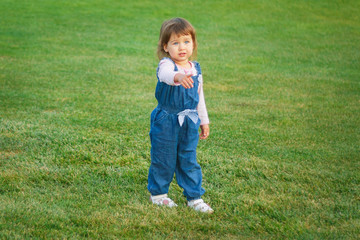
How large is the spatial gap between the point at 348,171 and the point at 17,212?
3123 millimetres

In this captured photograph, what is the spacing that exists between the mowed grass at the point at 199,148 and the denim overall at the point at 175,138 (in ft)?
0.82

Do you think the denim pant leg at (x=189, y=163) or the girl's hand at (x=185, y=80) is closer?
the girl's hand at (x=185, y=80)

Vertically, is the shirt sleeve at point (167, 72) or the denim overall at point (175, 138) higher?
the shirt sleeve at point (167, 72)

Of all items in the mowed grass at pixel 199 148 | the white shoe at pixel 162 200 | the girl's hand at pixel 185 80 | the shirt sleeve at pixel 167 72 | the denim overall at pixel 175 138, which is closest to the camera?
the girl's hand at pixel 185 80

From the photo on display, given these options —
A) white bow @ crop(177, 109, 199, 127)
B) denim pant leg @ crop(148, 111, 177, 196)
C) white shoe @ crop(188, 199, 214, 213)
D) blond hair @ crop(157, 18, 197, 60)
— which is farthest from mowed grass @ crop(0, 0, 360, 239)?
blond hair @ crop(157, 18, 197, 60)

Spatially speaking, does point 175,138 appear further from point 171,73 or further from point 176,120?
point 171,73

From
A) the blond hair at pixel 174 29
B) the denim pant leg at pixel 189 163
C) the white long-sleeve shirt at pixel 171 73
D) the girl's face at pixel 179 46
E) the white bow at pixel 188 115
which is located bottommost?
the denim pant leg at pixel 189 163

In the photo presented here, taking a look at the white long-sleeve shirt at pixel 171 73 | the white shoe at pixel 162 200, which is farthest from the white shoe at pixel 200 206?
the white long-sleeve shirt at pixel 171 73

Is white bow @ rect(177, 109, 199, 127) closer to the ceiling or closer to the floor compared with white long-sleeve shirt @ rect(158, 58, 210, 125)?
closer to the floor

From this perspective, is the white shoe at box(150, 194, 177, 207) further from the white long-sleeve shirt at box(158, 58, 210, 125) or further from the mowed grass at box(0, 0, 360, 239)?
the white long-sleeve shirt at box(158, 58, 210, 125)

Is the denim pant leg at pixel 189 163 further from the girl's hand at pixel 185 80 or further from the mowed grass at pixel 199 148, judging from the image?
the girl's hand at pixel 185 80

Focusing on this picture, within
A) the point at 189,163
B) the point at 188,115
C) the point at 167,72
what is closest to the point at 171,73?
the point at 167,72

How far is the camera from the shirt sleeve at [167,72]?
3.15 metres

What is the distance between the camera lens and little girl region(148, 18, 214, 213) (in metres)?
3.37
